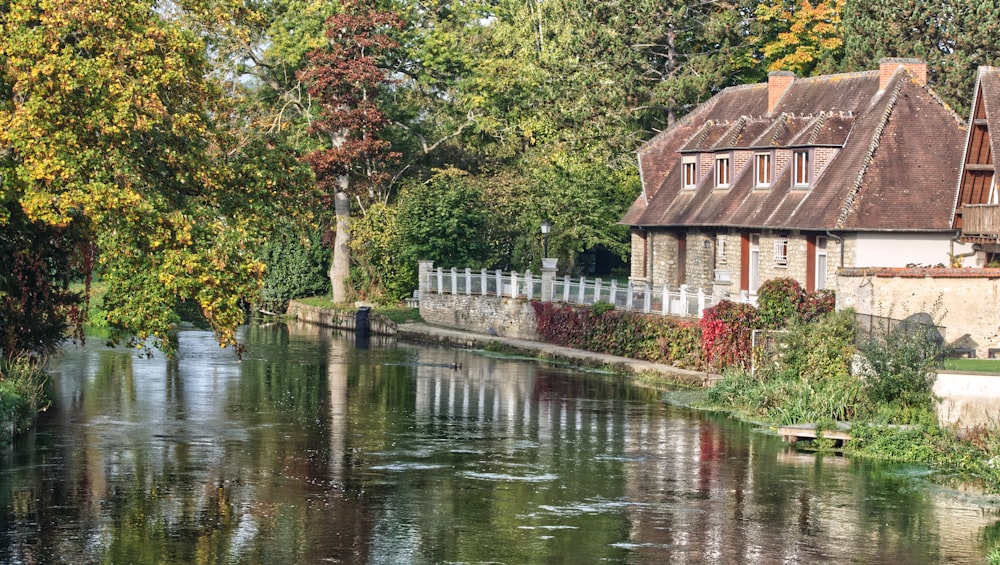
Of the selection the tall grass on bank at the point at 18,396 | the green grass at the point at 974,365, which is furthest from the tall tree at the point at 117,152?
the green grass at the point at 974,365

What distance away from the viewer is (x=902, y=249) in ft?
137

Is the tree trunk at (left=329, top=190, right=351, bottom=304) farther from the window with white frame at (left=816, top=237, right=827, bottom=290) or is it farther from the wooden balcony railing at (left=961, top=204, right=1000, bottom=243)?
the wooden balcony railing at (left=961, top=204, right=1000, bottom=243)

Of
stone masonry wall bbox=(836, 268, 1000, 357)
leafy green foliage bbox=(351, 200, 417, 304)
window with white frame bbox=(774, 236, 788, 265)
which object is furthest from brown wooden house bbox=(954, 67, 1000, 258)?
leafy green foliage bbox=(351, 200, 417, 304)

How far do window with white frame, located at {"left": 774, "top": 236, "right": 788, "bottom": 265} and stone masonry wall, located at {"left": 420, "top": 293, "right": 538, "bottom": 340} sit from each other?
8.84 m

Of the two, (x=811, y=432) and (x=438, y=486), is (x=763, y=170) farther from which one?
(x=438, y=486)

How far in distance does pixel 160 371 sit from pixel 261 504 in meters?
19.9

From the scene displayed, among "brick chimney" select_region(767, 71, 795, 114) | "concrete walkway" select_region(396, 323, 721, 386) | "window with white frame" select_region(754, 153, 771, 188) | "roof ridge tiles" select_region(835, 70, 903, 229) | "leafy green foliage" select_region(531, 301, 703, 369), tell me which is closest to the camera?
"concrete walkway" select_region(396, 323, 721, 386)

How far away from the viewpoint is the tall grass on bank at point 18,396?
2742 cm

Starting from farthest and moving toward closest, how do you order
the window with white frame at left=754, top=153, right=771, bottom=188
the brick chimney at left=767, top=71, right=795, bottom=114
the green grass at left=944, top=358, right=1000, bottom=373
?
1. the brick chimney at left=767, top=71, right=795, bottom=114
2. the window with white frame at left=754, top=153, right=771, bottom=188
3. the green grass at left=944, top=358, right=1000, bottom=373

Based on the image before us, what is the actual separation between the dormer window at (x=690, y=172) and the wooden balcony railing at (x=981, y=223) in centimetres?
1220

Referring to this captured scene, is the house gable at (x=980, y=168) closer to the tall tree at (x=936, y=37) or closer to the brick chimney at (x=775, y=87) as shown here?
the brick chimney at (x=775, y=87)

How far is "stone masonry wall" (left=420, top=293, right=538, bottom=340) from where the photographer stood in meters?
50.5

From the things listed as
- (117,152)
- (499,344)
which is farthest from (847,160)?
(117,152)

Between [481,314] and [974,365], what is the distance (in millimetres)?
25289
